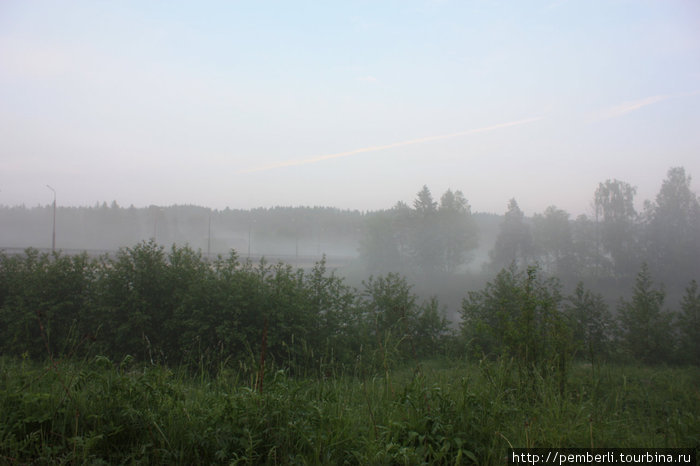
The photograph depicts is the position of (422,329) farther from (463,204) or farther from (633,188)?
(633,188)

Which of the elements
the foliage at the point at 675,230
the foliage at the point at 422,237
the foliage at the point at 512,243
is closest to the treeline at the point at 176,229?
the foliage at the point at 422,237

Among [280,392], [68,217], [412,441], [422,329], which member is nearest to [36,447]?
[280,392]

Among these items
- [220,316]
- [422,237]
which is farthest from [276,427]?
[422,237]

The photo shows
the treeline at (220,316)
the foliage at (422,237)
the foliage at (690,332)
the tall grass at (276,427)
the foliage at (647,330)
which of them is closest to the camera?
the tall grass at (276,427)

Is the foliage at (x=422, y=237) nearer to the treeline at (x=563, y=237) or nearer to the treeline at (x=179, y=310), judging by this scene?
the treeline at (x=563, y=237)

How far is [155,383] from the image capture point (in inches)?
148

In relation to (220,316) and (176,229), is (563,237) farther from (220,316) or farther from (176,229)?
(176,229)

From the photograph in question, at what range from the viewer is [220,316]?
435 inches

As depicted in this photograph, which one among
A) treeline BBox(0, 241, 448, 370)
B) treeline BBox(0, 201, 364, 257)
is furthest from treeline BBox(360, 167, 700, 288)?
treeline BBox(0, 241, 448, 370)

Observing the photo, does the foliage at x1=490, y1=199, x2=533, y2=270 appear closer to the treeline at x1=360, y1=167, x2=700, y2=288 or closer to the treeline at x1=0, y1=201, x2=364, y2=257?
the treeline at x1=360, y1=167, x2=700, y2=288

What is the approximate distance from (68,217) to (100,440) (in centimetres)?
12286

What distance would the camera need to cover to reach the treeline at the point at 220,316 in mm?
10719

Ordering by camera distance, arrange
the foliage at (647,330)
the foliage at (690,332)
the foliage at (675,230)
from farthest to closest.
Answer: the foliage at (675,230) → the foliage at (647,330) → the foliage at (690,332)

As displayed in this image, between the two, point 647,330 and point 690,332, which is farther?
point 690,332
